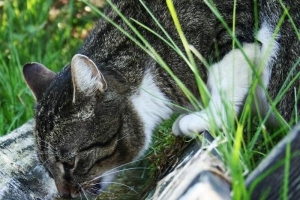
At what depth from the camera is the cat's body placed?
Result: 9.65ft

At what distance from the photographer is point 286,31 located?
3051mm

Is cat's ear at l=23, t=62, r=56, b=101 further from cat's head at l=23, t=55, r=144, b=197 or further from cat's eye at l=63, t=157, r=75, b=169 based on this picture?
cat's eye at l=63, t=157, r=75, b=169

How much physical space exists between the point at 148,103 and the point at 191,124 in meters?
0.26

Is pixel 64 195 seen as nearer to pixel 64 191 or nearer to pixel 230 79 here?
pixel 64 191

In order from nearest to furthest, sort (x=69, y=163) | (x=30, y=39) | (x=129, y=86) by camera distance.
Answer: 1. (x=69, y=163)
2. (x=129, y=86)
3. (x=30, y=39)

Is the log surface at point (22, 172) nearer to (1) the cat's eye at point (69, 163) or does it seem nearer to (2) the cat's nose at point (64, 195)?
(2) the cat's nose at point (64, 195)

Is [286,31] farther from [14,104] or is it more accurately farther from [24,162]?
[14,104]

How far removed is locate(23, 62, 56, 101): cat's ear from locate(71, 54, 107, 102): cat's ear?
30cm

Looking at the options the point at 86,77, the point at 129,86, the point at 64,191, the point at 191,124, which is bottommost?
the point at 191,124

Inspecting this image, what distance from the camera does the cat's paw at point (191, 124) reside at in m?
2.94

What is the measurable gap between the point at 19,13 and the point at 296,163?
11.8 ft

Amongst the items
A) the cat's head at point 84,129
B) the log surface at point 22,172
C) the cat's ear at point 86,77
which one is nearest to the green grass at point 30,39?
the log surface at point 22,172

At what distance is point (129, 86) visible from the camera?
3113 millimetres

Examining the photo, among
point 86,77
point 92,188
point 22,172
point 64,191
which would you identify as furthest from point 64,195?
point 86,77
